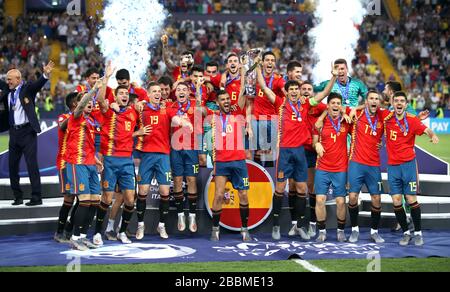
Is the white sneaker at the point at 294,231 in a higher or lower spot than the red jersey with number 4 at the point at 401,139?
lower

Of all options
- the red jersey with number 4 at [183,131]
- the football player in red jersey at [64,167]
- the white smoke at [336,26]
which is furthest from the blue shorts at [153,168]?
the white smoke at [336,26]

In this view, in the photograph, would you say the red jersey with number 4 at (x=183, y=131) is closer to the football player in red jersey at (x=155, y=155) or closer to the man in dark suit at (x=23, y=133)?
the football player in red jersey at (x=155, y=155)

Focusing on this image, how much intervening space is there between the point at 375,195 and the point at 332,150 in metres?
0.82

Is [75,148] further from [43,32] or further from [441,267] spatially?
[43,32]

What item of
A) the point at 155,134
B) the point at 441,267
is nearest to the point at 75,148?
the point at 155,134

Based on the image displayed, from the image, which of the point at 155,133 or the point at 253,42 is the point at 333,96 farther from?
the point at 253,42

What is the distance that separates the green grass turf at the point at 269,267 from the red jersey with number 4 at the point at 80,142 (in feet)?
5.36

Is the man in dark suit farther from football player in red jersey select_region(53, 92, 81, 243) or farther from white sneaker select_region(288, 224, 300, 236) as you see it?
white sneaker select_region(288, 224, 300, 236)

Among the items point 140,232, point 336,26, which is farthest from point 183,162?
point 336,26

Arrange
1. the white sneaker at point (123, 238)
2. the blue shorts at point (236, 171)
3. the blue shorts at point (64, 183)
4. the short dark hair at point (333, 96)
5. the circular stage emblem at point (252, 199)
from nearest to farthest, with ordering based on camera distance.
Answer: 1. the blue shorts at point (64, 183)
2. the white sneaker at point (123, 238)
3. the short dark hair at point (333, 96)
4. the blue shorts at point (236, 171)
5. the circular stage emblem at point (252, 199)

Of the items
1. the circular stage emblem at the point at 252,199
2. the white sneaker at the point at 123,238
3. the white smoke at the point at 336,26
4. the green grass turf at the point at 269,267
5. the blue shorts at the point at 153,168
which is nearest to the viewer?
the green grass turf at the point at 269,267

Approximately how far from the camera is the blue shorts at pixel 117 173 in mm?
9820

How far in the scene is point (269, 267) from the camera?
8.23m

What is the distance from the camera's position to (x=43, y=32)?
29906 mm
